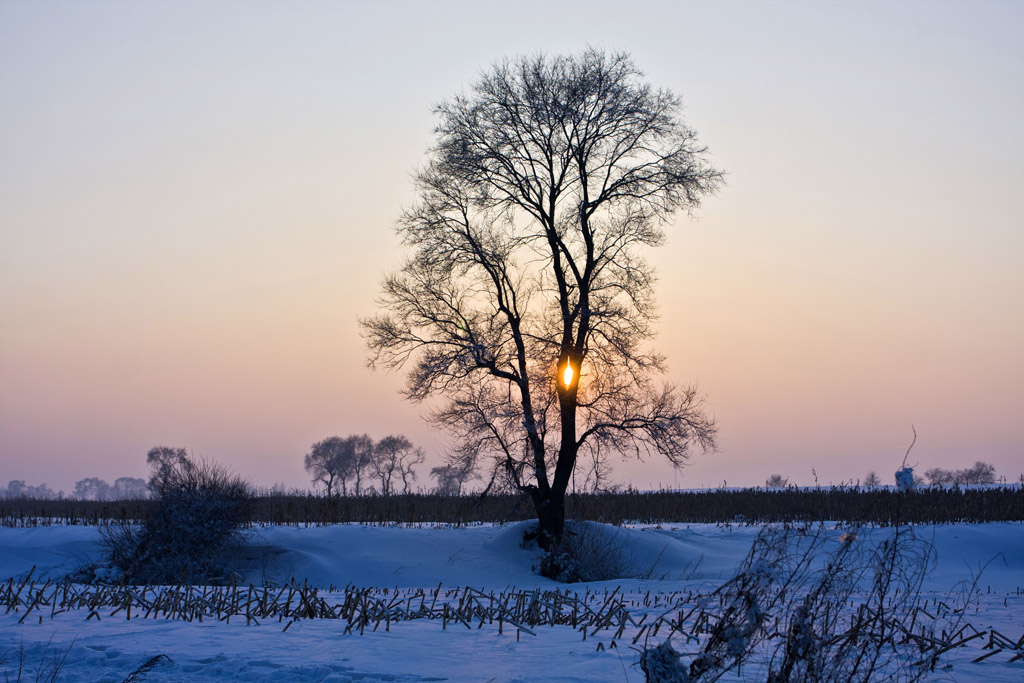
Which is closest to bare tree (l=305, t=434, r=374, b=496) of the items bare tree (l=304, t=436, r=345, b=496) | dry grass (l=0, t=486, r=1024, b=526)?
bare tree (l=304, t=436, r=345, b=496)

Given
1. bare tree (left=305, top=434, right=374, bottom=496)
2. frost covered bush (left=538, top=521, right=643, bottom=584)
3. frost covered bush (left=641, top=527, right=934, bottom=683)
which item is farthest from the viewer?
bare tree (left=305, top=434, right=374, bottom=496)

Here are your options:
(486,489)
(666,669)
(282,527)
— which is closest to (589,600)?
(666,669)

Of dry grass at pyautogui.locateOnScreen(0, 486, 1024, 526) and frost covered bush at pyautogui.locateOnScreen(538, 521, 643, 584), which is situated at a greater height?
dry grass at pyautogui.locateOnScreen(0, 486, 1024, 526)

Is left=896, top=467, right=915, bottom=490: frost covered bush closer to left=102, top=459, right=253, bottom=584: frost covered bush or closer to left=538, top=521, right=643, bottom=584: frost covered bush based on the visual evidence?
left=538, top=521, right=643, bottom=584: frost covered bush

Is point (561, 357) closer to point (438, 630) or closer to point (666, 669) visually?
point (438, 630)

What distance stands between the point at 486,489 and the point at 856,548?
60.2 feet

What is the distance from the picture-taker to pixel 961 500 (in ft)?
99.9

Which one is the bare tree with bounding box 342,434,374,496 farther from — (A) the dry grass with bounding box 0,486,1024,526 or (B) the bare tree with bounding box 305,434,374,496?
(A) the dry grass with bounding box 0,486,1024,526

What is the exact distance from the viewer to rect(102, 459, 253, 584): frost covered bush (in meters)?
18.1

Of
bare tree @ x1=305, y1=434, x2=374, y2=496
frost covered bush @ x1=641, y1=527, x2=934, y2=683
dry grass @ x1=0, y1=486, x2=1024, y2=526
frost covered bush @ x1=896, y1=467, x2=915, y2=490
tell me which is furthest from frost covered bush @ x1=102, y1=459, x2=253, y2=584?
bare tree @ x1=305, y1=434, x2=374, y2=496

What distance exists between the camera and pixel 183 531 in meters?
18.6

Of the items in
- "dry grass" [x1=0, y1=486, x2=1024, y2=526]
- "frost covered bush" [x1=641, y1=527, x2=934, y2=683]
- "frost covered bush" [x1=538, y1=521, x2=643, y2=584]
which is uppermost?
"frost covered bush" [x1=641, y1=527, x2=934, y2=683]

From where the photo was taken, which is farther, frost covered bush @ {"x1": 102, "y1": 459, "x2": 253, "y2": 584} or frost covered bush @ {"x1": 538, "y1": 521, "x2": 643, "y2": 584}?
frost covered bush @ {"x1": 538, "y1": 521, "x2": 643, "y2": 584}

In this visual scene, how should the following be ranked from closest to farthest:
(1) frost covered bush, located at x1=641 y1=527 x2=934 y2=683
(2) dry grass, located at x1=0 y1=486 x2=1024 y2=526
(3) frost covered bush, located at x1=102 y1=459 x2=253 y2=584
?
(1) frost covered bush, located at x1=641 y1=527 x2=934 y2=683, (3) frost covered bush, located at x1=102 y1=459 x2=253 y2=584, (2) dry grass, located at x1=0 y1=486 x2=1024 y2=526
